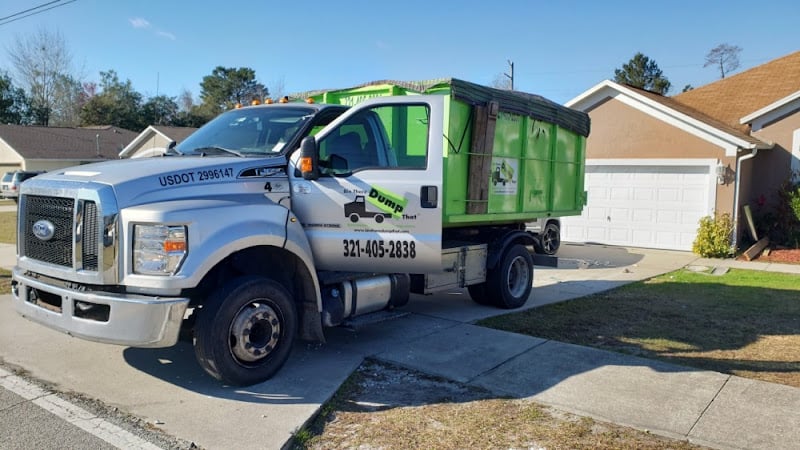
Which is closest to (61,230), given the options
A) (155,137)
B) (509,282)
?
(509,282)

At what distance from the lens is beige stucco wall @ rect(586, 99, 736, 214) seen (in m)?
14.6

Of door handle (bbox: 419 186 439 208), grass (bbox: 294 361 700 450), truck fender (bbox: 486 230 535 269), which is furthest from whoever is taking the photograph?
truck fender (bbox: 486 230 535 269)

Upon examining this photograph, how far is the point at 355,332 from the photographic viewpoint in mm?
7066

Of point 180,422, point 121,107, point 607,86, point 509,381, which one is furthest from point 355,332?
point 121,107

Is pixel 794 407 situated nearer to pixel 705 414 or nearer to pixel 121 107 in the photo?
pixel 705 414

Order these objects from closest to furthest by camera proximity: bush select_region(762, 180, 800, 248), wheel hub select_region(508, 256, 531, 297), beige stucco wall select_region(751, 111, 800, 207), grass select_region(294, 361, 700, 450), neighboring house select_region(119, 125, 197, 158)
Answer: grass select_region(294, 361, 700, 450) → wheel hub select_region(508, 256, 531, 297) → bush select_region(762, 180, 800, 248) → beige stucco wall select_region(751, 111, 800, 207) → neighboring house select_region(119, 125, 197, 158)

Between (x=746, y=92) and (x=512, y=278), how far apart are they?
14.3 meters

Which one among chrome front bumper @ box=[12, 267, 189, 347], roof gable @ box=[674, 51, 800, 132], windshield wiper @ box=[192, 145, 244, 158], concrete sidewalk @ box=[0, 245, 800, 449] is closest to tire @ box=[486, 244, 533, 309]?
concrete sidewalk @ box=[0, 245, 800, 449]

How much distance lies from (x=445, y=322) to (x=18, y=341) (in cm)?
464

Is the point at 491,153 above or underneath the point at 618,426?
above

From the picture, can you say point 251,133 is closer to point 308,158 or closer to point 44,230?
point 308,158

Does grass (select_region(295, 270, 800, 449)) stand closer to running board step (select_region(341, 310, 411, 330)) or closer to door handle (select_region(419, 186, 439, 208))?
running board step (select_region(341, 310, 411, 330))

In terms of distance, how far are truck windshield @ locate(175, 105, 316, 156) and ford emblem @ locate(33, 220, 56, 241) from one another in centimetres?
138

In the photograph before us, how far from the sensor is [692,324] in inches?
305
